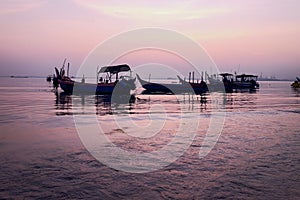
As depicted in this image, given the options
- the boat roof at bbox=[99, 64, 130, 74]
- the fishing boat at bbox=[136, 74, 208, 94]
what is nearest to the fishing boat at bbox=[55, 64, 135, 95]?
the boat roof at bbox=[99, 64, 130, 74]

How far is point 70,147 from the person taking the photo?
1148 centimetres

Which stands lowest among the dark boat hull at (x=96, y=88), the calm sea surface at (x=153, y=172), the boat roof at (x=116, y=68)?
the calm sea surface at (x=153, y=172)

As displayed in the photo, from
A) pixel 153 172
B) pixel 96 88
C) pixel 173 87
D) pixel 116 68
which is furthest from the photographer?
pixel 173 87

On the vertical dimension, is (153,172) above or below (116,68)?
below

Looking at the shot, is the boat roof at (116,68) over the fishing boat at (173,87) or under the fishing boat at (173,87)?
over

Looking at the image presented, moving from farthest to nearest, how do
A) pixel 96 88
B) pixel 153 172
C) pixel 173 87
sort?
1. pixel 173 87
2. pixel 96 88
3. pixel 153 172

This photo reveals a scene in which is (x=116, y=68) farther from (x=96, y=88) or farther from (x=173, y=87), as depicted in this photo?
(x=173, y=87)

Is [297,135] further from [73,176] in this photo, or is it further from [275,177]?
[73,176]

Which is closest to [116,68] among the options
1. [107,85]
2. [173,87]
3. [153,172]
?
[107,85]

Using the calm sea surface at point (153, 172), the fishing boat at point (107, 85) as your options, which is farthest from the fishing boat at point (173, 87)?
the calm sea surface at point (153, 172)

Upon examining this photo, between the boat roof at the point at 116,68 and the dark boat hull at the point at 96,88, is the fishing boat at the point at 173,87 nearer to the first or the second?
the dark boat hull at the point at 96,88

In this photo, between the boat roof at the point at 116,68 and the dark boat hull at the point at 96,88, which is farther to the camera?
the dark boat hull at the point at 96,88

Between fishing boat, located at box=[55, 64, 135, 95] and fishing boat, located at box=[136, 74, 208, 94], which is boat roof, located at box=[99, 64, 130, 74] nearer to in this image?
fishing boat, located at box=[55, 64, 135, 95]

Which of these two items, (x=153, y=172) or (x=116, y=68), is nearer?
(x=153, y=172)
